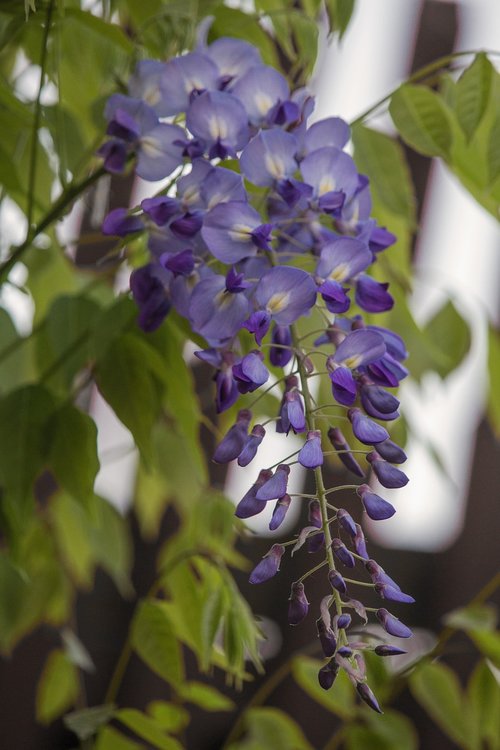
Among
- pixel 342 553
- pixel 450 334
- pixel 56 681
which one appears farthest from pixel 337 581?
pixel 56 681

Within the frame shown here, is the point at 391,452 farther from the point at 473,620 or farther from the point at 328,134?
the point at 473,620

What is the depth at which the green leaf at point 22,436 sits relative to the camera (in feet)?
1.71

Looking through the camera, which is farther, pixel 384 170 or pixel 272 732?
pixel 272 732

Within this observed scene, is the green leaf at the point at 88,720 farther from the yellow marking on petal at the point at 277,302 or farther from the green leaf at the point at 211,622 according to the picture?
the yellow marking on petal at the point at 277,302

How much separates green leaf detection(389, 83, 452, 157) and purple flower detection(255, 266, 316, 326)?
5.6 inches

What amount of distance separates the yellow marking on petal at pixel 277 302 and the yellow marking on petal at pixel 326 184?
67mm

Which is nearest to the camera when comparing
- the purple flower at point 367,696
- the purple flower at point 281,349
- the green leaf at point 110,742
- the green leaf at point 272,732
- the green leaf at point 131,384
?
the purple flower at point 367,696

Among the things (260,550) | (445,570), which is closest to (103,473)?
(260,550)

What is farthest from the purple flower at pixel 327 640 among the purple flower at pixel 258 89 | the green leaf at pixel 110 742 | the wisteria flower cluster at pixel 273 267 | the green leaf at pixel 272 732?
the green leaf at pixel 272 732

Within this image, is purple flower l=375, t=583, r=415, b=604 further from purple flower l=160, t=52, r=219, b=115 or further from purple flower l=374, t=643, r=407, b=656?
purple flower l=160, t=52, r=219, b=115

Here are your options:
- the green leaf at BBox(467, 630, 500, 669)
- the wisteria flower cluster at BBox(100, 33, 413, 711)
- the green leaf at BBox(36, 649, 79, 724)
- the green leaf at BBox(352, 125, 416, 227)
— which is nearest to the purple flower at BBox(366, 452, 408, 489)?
the wisteria flower cluster at BBox(100, 33, 413, 711)

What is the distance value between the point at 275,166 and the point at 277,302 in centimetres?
7

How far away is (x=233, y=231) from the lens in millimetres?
368

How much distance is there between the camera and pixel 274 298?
0.36m
